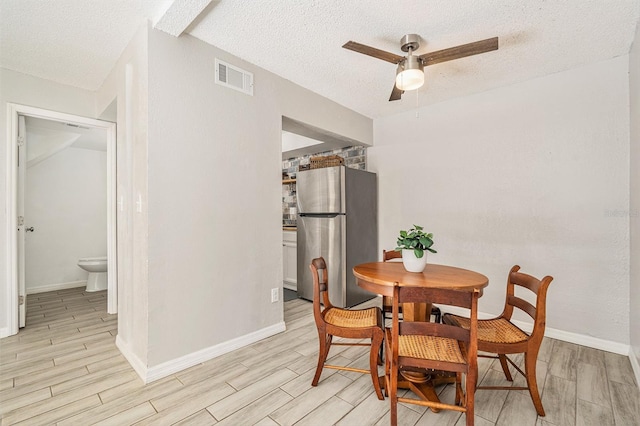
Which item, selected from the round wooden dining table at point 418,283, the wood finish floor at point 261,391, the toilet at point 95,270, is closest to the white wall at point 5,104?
the wood finish floor at point 261,391

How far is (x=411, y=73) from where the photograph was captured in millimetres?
2010

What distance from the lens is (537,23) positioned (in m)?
2.01

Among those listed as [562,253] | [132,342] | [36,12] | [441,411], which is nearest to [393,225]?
[562,253]

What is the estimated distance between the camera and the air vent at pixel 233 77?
2.33m

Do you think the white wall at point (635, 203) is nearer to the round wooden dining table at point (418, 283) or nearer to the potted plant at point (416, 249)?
the round wooden dining table at point (418, 283)

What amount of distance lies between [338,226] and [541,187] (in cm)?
208

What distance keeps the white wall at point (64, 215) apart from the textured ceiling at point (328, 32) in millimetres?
2232

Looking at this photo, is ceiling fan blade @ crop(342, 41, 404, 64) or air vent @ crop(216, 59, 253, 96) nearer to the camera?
ceiling fan blade @ crop(342, 41, 404, 64)

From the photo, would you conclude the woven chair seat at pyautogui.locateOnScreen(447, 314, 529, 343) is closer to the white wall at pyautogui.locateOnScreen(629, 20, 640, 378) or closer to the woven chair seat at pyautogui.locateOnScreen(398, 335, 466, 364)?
the woven chair seat at pyautogui.locateOnScreen(398, 335, 466, 364)

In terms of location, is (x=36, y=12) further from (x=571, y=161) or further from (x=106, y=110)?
(x=571, y=161)

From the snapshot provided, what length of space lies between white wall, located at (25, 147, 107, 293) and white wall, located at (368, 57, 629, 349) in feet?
16.3

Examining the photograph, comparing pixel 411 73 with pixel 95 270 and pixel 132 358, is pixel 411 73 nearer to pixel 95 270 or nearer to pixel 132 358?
pixel 132 358

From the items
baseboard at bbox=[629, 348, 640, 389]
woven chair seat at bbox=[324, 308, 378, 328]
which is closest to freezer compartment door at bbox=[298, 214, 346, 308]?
woven chair seat at bbox=[324, 308, 378, 328]

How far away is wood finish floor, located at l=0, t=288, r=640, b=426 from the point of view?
1.58 meters
